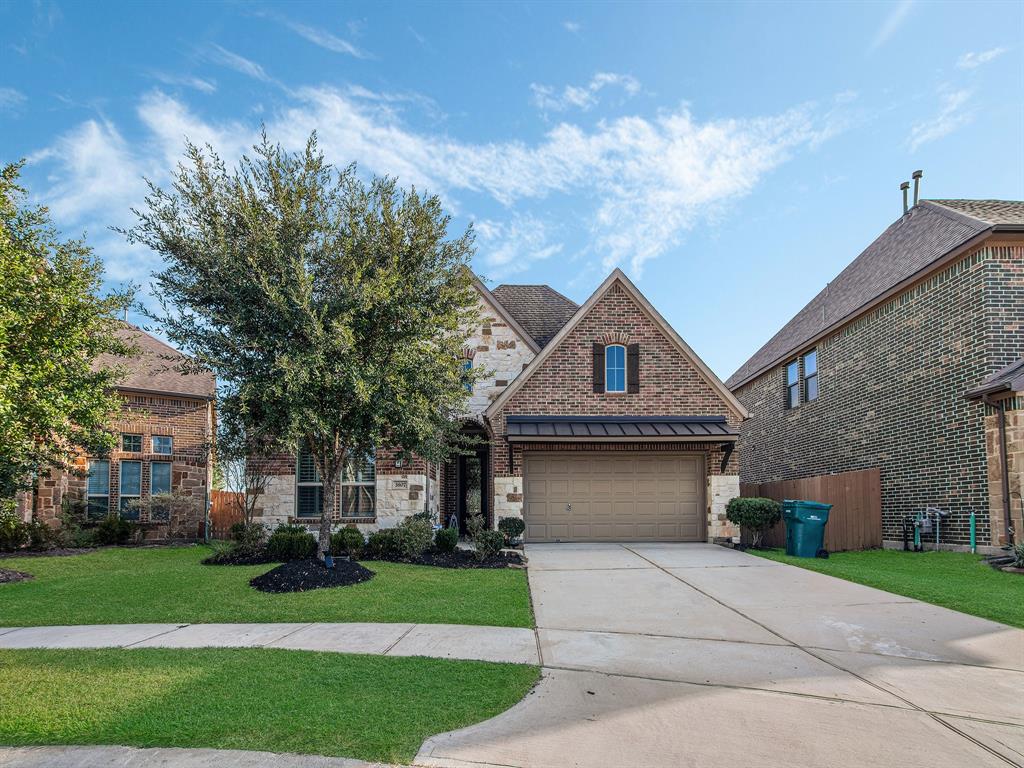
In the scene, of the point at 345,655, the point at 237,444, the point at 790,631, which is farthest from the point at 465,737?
the point at 237,444

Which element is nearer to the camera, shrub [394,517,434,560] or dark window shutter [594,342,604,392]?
shrub [394,517,434,560]

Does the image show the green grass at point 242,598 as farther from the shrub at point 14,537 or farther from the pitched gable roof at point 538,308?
the pitched gable roof at point 538,308

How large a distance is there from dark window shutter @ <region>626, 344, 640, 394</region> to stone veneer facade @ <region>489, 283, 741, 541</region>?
11 centimetres

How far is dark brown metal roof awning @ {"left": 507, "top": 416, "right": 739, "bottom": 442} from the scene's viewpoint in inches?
627

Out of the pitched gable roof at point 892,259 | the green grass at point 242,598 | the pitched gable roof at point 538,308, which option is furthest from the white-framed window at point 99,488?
the pitched gable roof at point 892,259

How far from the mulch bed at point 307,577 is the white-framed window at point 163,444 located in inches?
420

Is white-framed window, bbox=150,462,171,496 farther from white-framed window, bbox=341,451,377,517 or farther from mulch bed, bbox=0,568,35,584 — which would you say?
white-framed window, bbox=341,451,377,517

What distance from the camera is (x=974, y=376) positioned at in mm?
13734

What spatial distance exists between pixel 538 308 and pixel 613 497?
7310 millimetres

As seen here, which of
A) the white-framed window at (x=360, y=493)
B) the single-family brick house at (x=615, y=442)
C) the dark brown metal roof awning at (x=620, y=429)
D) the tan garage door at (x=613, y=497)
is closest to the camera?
the dark brown metal roof awning at (x=620, y=429)

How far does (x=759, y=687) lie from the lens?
5.58 m

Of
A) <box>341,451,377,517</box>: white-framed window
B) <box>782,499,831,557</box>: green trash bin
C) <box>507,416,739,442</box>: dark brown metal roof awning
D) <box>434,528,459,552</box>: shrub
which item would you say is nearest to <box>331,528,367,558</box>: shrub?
<box>434,528,459,552</box>: shrub

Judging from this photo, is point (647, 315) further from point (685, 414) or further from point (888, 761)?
point (888, 761)

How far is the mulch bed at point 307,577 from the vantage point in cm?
1051
